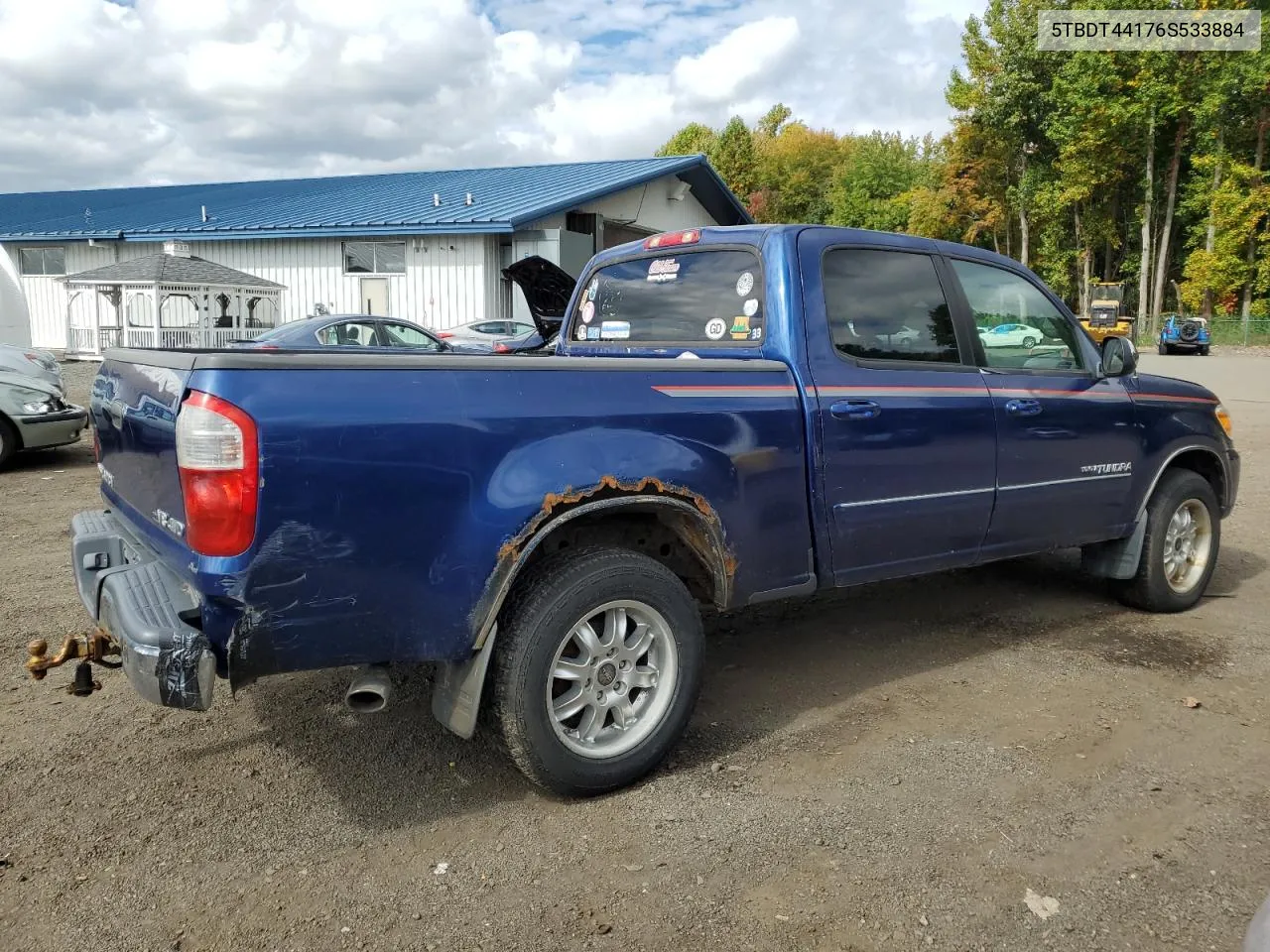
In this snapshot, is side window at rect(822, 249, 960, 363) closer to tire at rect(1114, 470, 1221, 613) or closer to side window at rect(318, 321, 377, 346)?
tire at rect(1114, 470, 1221, 613)

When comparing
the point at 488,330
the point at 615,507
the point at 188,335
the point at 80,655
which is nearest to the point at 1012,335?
the point at 615,507

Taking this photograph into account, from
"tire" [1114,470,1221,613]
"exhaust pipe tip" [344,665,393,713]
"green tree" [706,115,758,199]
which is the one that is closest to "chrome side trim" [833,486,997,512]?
"tire" [1114,470,1221,613]

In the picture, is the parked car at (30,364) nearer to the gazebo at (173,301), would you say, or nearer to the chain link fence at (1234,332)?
the gazebo at (173,301)

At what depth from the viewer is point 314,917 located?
2.70 m

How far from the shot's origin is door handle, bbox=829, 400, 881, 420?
12.6 ft

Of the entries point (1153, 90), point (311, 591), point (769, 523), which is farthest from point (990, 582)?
point (1153, 90)

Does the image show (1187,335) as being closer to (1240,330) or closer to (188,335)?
(1240,330)

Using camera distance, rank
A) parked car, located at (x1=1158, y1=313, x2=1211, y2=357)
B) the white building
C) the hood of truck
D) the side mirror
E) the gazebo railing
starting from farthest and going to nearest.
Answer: parked car, located at (x1=1158, y1=313, x2=1211, y2=357), the gazebo railing, the white building, the hood of truck, the side mirror

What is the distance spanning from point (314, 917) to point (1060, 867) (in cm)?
217

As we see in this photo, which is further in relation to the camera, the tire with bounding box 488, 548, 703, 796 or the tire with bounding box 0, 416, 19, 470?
the tire with bounding box 0, 416, 19, 470

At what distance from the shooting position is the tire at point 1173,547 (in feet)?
17.5

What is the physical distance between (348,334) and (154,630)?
492 inches

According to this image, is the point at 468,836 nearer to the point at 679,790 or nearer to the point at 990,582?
the point at 679,790

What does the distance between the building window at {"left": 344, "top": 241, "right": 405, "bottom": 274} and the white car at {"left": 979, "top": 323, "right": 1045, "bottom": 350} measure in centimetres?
2033
